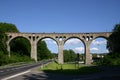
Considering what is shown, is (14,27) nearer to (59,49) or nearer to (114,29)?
(59,49)

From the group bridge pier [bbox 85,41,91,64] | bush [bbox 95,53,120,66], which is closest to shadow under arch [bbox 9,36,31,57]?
bridge pier [bbox 85,41,91,64]

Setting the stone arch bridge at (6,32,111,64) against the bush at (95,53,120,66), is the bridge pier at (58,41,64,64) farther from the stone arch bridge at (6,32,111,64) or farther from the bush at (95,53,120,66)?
the bush at (95,53,120,66)

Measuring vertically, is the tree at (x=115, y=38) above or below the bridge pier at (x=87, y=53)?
above

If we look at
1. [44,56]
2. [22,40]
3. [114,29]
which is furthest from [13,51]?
[44,56]

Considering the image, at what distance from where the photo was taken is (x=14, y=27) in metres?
128

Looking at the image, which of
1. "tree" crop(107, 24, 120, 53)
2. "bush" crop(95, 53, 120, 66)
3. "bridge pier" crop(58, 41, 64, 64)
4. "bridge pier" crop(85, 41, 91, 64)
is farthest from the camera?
"bridge pier" crop(58, 41, 64, 64)

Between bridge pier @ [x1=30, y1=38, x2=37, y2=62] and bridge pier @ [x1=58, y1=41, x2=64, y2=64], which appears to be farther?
bridge pier @ [x1=30, y1=38, x2=37, y2=62]

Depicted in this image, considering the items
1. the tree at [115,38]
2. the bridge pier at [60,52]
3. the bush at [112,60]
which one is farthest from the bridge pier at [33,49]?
the bush at [112,60]

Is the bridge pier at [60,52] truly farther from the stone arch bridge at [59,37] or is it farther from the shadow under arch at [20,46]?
the shadow under arch at [20,46]

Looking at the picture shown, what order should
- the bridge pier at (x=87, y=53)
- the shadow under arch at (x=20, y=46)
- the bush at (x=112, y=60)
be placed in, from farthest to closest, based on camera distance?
the shadow under arch at (x=20, y=46)
the bridge pier at (x=87, y=53)
the bush at (x=112, y=60)

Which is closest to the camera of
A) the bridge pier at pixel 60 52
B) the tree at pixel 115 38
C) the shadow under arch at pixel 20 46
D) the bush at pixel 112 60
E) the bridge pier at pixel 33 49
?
the bush at pixel 112 60

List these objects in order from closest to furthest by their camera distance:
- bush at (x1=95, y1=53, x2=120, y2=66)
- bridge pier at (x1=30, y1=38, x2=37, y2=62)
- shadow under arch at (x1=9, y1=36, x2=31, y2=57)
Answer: bush at (x1=95, y1=53, x2=120, y2=66) → bridge pier at (x1=30, y1=38, x2=37, y2=62) → shadow under arch at (x1=9, y1=36, x2=31, y2=57)

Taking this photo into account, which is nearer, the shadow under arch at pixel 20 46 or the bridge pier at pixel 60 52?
the bridge pier at pixel 60 52

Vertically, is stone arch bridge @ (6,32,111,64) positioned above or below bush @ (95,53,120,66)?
above
